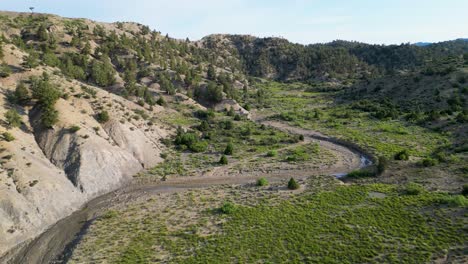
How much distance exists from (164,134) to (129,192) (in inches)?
862

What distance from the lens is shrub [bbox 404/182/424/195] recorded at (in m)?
42.5

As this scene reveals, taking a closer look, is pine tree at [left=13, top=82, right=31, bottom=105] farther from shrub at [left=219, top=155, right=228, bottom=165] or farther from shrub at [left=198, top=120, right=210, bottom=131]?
shrub at [left=198, top=120, right=210, bottom=131]

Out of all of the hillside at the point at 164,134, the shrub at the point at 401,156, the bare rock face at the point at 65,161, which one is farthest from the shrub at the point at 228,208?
the shrub at the point at 401,156

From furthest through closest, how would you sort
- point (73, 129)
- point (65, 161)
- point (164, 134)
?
point (164, 134)
point (73, 129)
point (65, 161)

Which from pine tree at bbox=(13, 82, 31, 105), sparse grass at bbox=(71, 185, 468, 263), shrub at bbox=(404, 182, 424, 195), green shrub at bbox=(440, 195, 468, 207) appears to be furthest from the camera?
pine tree at bbox=(13, 82, 31, 105)

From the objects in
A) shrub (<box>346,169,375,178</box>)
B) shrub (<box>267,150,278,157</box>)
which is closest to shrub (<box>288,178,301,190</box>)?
shrub (<box>346,169,375,178</box>)

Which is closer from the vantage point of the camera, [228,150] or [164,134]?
[228,150]

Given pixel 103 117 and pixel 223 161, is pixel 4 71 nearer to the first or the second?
pixel 103 117

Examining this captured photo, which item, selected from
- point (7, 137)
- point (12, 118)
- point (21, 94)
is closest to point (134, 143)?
point (12, 118)

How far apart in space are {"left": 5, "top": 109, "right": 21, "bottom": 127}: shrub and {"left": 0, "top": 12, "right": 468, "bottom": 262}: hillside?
0.51ft

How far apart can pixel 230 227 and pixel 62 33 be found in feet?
311

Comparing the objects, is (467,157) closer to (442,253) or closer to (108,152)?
(442,253)

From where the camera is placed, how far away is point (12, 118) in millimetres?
48625

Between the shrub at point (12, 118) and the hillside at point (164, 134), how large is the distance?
156mm
